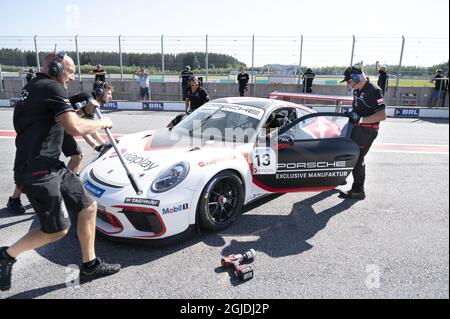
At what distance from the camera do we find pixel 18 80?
60.0 feet

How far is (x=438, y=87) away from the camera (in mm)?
14648

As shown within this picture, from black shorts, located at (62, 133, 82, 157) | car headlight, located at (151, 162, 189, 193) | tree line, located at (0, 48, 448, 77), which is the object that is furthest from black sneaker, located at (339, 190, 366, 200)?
tree line, located at (0, 48, 448, 77)

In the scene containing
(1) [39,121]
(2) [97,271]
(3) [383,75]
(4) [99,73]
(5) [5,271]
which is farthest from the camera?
(4) [99,73]

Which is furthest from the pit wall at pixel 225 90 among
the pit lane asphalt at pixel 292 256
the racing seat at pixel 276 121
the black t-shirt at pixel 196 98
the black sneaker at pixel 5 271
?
the black sneaker at pixel 5 271

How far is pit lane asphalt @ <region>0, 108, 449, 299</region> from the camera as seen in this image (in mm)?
2646

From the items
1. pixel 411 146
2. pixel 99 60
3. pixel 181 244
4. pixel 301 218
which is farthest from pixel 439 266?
pixel 99 60

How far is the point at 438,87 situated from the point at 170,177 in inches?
600

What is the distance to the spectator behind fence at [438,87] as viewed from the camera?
14.5 m

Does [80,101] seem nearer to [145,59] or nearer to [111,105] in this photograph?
[111,105]

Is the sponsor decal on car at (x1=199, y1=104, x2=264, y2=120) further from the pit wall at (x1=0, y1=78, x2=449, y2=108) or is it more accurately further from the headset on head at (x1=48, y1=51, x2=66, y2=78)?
the pit wall at (x1=0, y1=78, x2=449, y2=108)

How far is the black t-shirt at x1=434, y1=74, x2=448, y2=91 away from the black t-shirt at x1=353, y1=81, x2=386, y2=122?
12498mm

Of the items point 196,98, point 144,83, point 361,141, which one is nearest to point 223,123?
point 361,141

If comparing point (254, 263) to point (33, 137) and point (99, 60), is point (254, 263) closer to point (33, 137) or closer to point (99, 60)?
point (33, 137)
